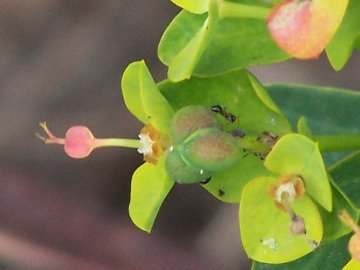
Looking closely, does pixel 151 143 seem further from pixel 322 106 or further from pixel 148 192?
pixel 322 106

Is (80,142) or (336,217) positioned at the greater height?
(80,142)

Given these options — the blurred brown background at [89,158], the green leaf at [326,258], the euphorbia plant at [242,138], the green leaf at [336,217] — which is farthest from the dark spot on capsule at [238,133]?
the blurred brown background at [89,158]

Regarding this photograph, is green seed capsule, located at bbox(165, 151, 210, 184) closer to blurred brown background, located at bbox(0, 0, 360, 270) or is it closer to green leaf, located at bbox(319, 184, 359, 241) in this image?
green leaf, located at bbox(319, 184, 359, 241)

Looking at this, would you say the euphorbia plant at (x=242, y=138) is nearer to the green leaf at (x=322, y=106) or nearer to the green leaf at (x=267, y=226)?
the green leaf at (x=267, y=226)

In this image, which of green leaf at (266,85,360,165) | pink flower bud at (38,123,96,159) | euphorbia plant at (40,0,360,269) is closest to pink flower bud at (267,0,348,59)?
euphorbia plant at (40,0,360,269)

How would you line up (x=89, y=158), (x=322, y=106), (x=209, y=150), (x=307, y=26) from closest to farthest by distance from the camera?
(x=307, y=26) < (x=209, y=150) < (x=322, y=106) < (x=89, y=158)

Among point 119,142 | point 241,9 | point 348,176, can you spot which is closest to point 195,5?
point 241,9

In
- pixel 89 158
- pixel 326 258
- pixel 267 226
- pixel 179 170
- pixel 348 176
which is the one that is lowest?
pixel 89 158
